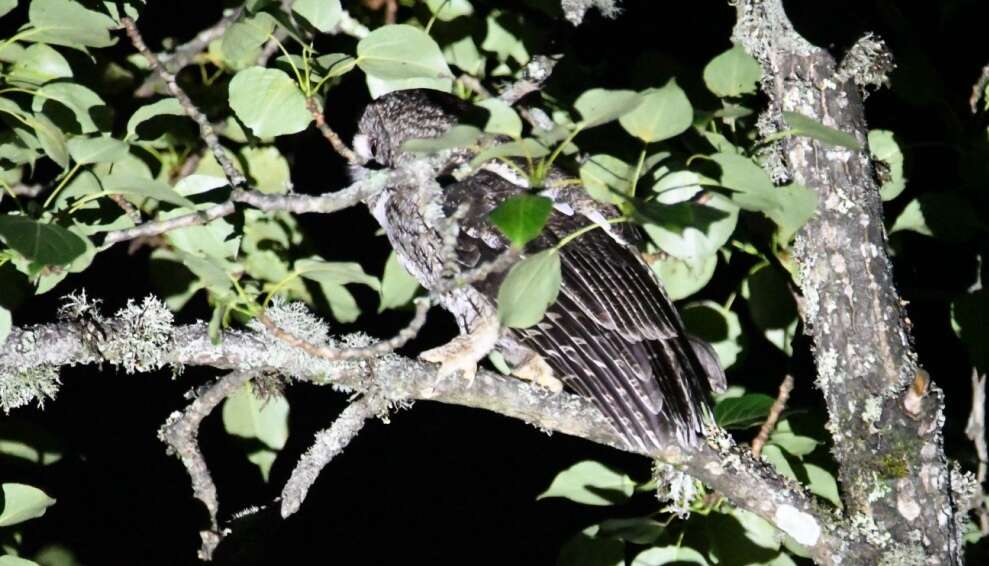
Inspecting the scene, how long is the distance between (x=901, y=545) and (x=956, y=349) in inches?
52.3

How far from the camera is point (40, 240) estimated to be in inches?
62.1

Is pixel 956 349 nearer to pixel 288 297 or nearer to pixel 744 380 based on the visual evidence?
pixel 744 380

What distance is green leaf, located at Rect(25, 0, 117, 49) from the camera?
187 cm

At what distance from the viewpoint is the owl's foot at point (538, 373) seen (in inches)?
106

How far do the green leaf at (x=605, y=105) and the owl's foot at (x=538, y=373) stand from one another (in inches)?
49.4

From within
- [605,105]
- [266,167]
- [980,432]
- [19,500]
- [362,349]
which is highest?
[605,105]

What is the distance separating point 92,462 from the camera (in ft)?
9.43

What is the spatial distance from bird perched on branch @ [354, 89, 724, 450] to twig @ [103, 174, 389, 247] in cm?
15

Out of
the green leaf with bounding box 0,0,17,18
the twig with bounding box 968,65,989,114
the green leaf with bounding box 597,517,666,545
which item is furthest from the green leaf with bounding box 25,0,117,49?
the twig with bounding box 968,65,989,114

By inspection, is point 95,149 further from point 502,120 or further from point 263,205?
point 502,120

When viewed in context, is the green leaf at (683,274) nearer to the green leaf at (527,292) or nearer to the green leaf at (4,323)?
the green leaf at (527,292)

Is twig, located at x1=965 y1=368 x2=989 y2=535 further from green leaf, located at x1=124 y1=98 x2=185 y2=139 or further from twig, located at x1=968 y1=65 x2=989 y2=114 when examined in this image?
green leaf, located at x1=124 y1=98 x2=185 y2=139

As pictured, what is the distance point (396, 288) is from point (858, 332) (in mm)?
1058

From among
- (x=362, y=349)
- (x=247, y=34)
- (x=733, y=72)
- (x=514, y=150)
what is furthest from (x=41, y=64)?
(x=733, y=72)
